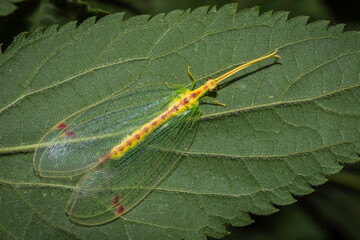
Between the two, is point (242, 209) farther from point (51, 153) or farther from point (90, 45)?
point (90, 45)

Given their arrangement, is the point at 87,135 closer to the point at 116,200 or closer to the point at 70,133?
the point at 70,133

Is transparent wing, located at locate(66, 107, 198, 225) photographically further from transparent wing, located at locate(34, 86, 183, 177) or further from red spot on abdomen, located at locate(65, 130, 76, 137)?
red spot on abdomen, located at locate(65, 130, 76, 137)

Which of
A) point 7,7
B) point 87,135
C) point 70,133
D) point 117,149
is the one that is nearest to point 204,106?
point 117,149

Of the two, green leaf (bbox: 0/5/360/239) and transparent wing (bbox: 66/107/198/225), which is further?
transparent wing (bbox: 66/107/198/225)

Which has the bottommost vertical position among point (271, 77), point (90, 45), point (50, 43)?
point (271, 77)

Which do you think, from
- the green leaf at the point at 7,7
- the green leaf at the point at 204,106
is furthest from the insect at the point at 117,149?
the green leaf at the point at 7,7

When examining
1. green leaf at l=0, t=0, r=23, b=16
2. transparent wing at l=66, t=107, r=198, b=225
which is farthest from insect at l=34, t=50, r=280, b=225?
green leaf at l=0, t=0, r=23, b=16

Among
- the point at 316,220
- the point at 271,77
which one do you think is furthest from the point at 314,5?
the point at 316,220
